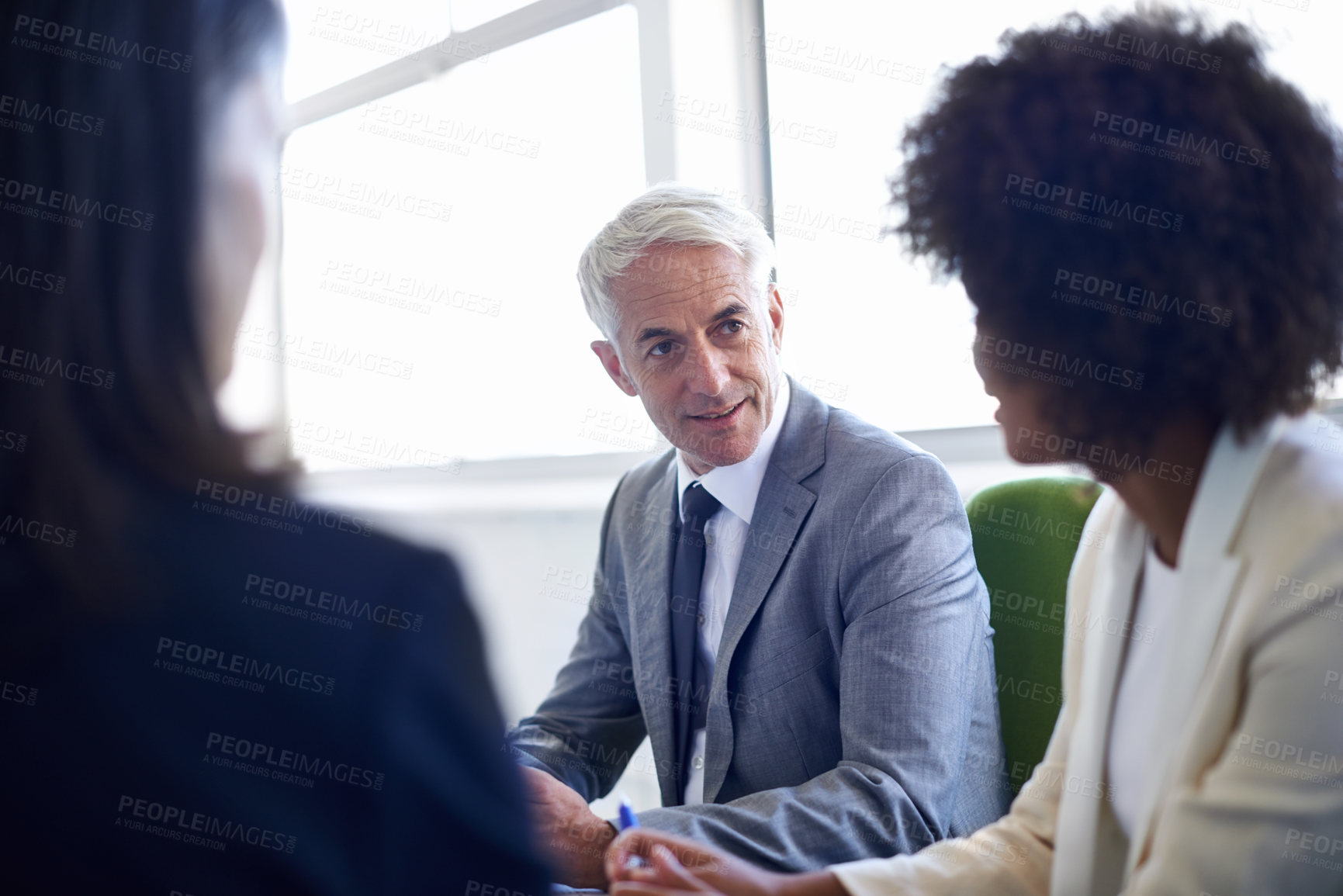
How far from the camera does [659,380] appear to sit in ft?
5.44

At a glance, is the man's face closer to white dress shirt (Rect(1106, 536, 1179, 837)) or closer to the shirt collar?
the shirt collar

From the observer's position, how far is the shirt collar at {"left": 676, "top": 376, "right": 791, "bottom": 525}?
5.23 ft

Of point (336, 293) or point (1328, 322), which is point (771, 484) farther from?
point (336, 293)

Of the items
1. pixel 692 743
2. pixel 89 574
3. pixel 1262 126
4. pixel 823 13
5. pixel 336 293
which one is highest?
pixel 823 13

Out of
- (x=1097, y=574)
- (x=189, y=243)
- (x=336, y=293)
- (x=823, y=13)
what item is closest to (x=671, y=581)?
(x=1097, y=574)

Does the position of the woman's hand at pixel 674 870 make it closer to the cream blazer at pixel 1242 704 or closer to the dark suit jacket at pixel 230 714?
the cream blazer at pixel 1242 704

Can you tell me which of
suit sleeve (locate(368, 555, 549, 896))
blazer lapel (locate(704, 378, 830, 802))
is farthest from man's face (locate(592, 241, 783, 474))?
suit sleeve (locate(368, 555, 549, 896))

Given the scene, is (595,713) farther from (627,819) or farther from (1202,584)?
(1202,584)

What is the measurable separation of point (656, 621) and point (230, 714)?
115 centimetres

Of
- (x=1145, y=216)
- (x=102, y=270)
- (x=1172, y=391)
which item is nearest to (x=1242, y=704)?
(x=1172, y=391)

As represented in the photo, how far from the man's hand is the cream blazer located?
74cm

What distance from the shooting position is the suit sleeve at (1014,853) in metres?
0.91

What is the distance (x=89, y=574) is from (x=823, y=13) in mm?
2281

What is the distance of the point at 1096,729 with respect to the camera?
0.84 metres
